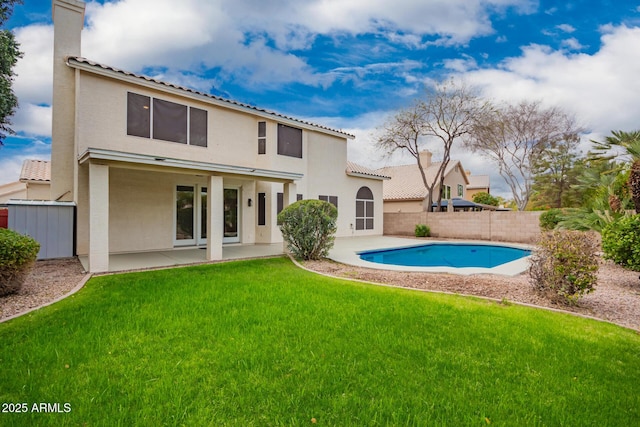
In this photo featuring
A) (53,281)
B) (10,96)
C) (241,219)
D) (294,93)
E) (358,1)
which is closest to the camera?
(53,281)

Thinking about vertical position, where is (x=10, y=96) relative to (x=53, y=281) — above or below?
above

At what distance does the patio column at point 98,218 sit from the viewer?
8.62 meters

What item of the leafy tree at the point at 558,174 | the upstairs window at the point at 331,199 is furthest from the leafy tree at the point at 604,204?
the leafy tree at the point at 558,174

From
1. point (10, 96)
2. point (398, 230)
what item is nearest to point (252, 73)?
point (10, 96)

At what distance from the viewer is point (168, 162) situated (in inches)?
380

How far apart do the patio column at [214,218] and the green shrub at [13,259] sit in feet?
15.6

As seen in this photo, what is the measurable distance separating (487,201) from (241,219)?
38244 millimetres

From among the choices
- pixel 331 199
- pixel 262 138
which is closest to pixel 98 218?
pixel 262 138

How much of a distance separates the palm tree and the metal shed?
17.4m

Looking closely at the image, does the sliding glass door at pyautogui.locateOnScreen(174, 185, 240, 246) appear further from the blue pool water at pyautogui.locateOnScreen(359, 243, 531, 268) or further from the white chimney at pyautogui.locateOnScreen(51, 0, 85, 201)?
the blue pool water at pyautogui.locateOnScreen(359, 243, 531, 268)

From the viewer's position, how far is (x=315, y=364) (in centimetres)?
369

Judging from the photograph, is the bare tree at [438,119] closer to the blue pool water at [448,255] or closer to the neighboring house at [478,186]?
the blue pool water at [448,255]

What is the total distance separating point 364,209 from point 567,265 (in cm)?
1624

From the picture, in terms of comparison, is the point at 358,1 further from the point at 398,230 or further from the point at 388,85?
the point at 398,230
